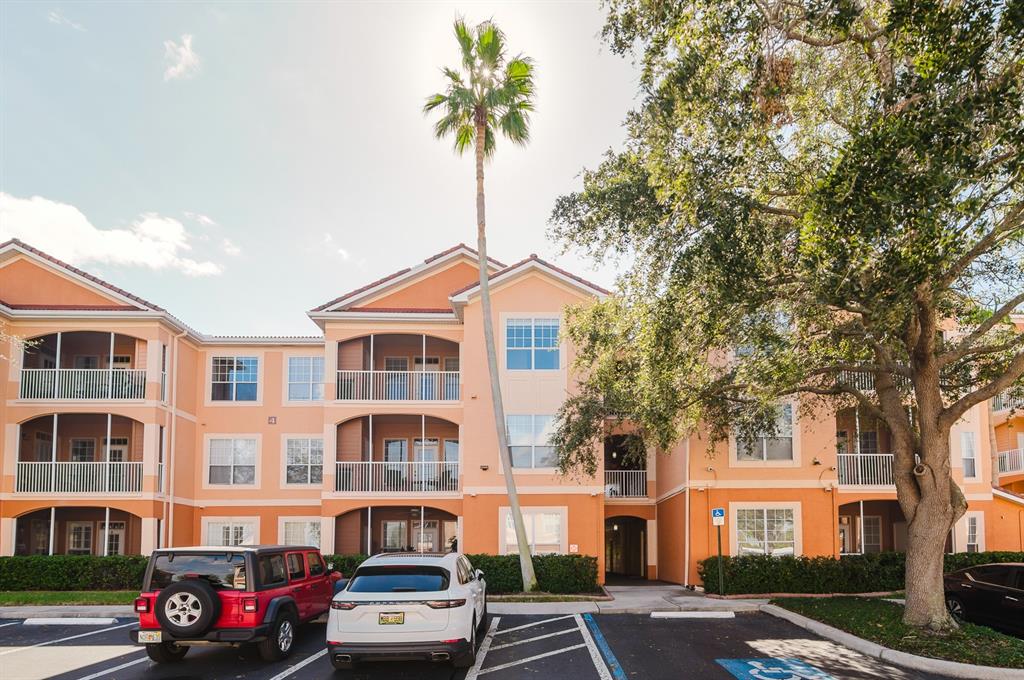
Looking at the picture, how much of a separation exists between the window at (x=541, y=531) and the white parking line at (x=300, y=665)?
1143cm

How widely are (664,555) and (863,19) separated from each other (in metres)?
19.1

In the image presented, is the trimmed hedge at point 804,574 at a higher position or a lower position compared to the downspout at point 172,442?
lower

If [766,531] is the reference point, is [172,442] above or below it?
above

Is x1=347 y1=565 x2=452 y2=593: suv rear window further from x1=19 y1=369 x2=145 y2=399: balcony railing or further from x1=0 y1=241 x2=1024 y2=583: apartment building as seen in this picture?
x1=19 y1=369 x2=145 y2=399: balcony railing

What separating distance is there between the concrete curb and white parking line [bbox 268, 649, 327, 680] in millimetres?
8695

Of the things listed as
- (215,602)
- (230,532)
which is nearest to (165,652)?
(215,602)

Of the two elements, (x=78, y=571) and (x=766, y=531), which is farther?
(x=766, y=531)

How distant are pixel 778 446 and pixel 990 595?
361 inches

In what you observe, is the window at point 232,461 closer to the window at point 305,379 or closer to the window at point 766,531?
the window at point 305,379

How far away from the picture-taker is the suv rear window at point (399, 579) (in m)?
11.3

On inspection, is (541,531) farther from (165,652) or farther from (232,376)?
(165,652)

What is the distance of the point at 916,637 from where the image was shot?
13.6 metres

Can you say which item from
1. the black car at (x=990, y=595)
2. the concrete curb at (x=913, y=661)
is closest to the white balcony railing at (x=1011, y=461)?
the black car at (x=990, y=595)

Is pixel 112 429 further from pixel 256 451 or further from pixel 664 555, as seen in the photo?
pixel 664 555
